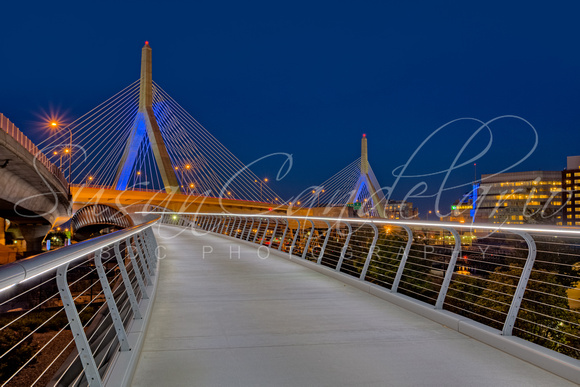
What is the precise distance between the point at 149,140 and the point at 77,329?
37717 mm

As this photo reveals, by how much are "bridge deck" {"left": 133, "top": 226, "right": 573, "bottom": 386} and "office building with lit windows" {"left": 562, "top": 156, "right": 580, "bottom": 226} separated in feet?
474

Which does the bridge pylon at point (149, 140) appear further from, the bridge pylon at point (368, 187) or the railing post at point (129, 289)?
the railing post at point (129, 289)

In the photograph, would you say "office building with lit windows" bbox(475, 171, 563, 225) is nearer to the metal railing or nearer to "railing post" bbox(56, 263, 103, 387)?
the metal railing

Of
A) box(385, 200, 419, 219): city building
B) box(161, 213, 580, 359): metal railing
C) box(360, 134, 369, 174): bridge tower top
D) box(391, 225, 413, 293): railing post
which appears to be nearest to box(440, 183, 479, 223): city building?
box(385, 200, 419, 219): city building

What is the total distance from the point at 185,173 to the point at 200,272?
41.5m

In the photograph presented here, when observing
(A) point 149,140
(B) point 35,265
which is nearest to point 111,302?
(B) point 35,265

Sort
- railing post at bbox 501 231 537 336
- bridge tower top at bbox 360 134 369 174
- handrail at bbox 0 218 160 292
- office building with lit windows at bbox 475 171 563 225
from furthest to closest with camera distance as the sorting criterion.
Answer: office building with lit windows at bbox 475 171 563 225
bridge tower top at bbox 360 134 369 174
railing post at bbox 501 231 537 336
handrail at bbox 0 218 160 292

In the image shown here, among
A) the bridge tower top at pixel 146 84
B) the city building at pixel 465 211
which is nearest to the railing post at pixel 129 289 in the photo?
the bridge tower top at pixel 146 84

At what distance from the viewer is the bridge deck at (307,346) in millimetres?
3695

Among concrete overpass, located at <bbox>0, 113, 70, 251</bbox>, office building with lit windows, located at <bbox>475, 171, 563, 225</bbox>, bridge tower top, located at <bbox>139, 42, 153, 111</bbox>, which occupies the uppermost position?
office building with lit windows, located at <bbox>475, 171, 563, 225</bbox>

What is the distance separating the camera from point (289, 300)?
6.89m

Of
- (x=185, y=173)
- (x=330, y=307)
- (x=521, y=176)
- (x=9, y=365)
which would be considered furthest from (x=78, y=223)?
(x=521, y=176)

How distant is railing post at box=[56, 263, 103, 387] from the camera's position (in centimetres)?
280

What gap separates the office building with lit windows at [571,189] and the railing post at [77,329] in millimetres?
148206
